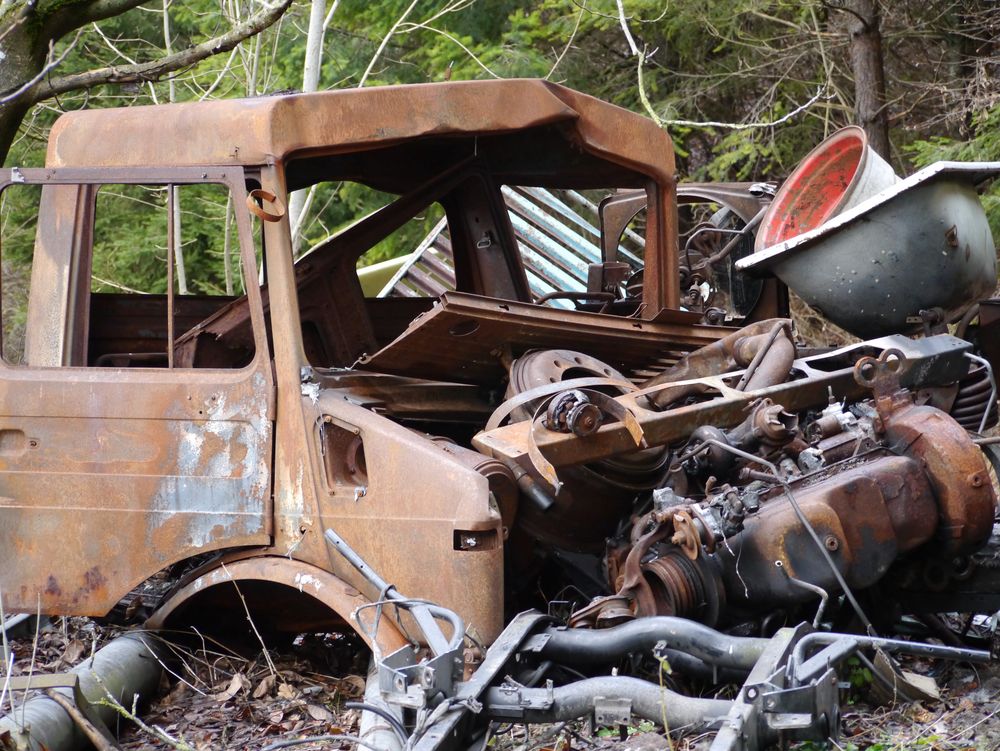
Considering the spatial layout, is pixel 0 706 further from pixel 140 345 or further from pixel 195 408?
pixel 140 345

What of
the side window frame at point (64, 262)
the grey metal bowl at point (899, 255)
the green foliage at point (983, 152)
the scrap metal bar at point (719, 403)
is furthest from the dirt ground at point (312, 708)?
the green foliage at point (983, 152)

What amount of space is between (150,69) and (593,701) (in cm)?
542

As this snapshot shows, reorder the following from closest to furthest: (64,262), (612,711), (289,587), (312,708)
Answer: (612,711), (312,708), (289,587), (64,262)

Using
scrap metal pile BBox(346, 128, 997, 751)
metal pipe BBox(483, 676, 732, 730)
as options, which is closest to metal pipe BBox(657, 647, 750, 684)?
scrap metal pile BBox(346, 128, 997, 751)

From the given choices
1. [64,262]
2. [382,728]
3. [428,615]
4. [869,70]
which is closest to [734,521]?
[428,615]

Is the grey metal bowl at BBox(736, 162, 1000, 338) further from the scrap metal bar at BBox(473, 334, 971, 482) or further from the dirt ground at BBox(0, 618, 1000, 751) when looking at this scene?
the dirt ground at BBox(0, 618, 1000, 751)

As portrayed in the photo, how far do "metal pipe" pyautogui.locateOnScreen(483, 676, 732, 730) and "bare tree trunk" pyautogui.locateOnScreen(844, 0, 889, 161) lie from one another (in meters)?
8.93

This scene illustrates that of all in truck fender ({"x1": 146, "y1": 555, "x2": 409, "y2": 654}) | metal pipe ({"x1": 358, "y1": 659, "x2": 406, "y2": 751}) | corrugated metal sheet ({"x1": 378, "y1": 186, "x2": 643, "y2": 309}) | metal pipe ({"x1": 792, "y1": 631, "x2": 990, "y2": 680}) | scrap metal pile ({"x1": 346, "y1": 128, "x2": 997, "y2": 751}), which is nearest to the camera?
metal pipe ({"x1": 358, "y1": 659, "x2": 406, "y2": 751})

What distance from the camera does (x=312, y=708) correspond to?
4664 mm

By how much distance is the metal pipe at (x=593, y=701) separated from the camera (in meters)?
3.56

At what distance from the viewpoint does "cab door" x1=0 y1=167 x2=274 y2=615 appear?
4.71m

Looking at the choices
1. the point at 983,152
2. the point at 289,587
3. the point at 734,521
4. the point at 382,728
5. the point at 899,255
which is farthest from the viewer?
the point at 983,152

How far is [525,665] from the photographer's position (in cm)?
404

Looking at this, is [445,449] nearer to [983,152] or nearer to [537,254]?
[537,254]
